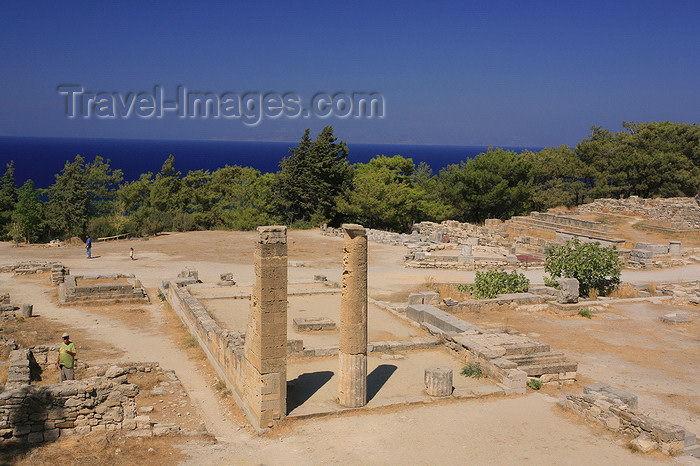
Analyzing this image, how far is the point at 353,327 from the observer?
1055 centimetres

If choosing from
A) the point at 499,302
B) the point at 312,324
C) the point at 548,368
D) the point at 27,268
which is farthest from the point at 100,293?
the point at 548,368

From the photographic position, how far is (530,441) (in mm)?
9539

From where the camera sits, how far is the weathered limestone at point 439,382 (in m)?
11.1

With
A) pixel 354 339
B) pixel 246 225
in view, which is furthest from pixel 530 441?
pixel 246 225

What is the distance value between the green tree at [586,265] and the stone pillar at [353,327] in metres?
13.7

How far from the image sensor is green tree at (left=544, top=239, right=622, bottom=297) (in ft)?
70.8

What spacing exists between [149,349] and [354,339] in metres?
6.97

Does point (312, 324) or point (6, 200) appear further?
point (6, 200)

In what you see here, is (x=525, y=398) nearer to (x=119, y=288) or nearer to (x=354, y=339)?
(x=354, y=339)

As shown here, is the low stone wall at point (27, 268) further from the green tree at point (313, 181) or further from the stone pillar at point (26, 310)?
the green tree at point (313, 181)

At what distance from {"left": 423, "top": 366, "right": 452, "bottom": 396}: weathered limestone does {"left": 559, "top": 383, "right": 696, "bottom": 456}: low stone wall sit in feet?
6.94

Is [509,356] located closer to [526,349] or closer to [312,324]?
[526,349]

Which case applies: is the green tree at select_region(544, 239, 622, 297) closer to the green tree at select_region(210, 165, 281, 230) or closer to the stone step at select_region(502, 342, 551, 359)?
the stone step at select_region(502, 342, 551, 359)

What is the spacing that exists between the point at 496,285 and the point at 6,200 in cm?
4011
